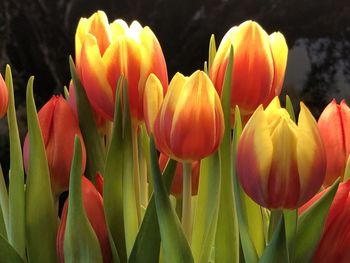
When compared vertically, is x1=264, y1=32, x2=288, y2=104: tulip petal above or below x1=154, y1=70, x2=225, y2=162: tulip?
above

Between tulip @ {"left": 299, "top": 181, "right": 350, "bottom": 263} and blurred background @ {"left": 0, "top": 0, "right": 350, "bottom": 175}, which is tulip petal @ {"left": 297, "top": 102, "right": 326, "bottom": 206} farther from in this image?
blurred background @ {"left": 0, "top": 0, "right": 350, "bottom": 175}

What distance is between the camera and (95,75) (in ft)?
1.12

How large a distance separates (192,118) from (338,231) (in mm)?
74

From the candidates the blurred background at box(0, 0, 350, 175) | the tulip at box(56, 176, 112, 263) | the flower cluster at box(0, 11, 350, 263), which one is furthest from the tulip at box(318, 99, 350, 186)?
the blurred background at box(0, 0, 350, 175)

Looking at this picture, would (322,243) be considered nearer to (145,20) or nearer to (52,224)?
(52,224)

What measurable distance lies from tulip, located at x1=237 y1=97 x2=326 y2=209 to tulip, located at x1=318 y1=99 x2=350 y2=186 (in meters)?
0.06

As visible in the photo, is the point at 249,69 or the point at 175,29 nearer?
the point at 249,69

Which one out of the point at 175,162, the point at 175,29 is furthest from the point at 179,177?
the point at 175,29

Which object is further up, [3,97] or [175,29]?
[175,29]

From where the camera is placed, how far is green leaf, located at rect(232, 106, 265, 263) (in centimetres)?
33

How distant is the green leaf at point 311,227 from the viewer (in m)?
0.32

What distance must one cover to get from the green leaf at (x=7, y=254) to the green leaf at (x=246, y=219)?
10cm

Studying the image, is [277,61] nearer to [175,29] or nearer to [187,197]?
[187,197]

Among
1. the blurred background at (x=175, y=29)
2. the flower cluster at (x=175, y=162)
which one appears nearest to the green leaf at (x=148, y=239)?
the flower cluster at (x=175, y=162)
